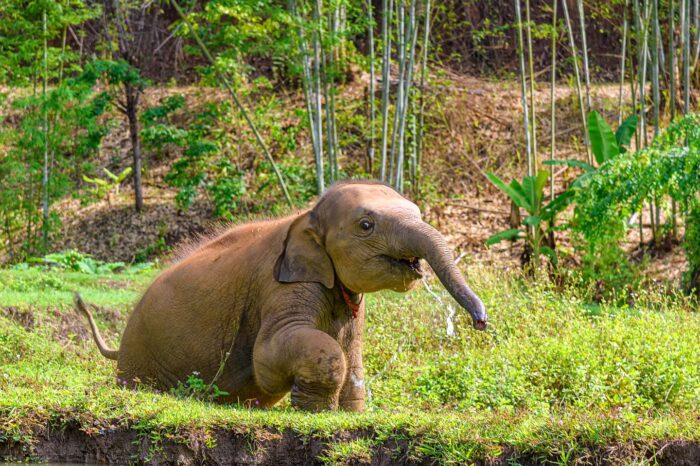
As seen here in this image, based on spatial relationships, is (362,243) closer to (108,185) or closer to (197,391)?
(197,391)

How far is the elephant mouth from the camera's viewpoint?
6577mm

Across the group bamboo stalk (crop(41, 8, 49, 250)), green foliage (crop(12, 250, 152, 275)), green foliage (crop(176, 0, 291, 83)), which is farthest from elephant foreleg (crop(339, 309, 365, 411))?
bamboo stalk (crop(41, 8, 49, 250))

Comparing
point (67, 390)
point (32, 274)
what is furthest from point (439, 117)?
point (67, 390)

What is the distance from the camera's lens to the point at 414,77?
62.4ft

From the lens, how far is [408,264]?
21.7 feet

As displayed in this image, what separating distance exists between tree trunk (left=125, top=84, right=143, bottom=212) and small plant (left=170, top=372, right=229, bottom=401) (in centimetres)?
1207

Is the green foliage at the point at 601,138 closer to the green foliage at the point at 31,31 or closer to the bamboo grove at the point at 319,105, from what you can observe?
the bamboo grove at the point at 319,105

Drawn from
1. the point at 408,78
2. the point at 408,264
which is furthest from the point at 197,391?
the point at 408,78

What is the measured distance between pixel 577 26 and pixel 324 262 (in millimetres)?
17488

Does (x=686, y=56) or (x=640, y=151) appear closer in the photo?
(x=640, y=151)

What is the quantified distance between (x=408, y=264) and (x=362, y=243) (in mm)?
311

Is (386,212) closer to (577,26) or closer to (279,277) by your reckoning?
(279,277)

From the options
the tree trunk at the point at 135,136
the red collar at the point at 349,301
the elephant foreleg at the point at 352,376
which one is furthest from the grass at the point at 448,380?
the tree trunk at the point at 135,136

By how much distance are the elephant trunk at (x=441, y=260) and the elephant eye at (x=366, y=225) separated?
0.87ft
